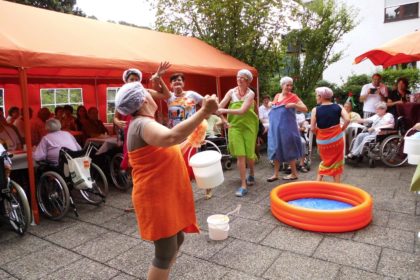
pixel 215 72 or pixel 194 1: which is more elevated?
pixel 194 1

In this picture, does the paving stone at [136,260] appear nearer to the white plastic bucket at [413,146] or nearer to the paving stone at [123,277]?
the paving stone at [123,277]

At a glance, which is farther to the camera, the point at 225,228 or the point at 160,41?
the point at 160,41

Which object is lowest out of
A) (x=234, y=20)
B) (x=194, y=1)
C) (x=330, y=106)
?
(x=330, y=106)

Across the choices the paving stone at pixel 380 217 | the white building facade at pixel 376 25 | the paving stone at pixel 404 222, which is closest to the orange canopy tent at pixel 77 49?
the paving stone at pixel 380 217

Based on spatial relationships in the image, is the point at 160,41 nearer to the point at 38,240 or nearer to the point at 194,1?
the point at 194,1

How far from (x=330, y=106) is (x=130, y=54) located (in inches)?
125

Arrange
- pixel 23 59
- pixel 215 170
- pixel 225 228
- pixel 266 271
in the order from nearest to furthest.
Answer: pixel 266 271 → pixel 215 170 → pixel 225 228 → pixel 23 59

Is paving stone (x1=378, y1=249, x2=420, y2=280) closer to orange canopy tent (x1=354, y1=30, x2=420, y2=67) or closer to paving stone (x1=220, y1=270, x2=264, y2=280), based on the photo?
paving stone (x1=220, y1=270, x2=264, y2=280)

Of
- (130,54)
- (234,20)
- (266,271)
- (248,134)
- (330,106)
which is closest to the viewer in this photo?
(266,271)

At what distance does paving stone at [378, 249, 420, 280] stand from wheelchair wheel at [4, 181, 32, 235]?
3504 millimetres

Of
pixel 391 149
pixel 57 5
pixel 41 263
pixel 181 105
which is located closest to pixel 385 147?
pixel 391 149

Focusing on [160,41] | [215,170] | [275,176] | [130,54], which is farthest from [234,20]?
[215,170]

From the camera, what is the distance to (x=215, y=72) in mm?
6812

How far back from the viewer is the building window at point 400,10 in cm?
1512
